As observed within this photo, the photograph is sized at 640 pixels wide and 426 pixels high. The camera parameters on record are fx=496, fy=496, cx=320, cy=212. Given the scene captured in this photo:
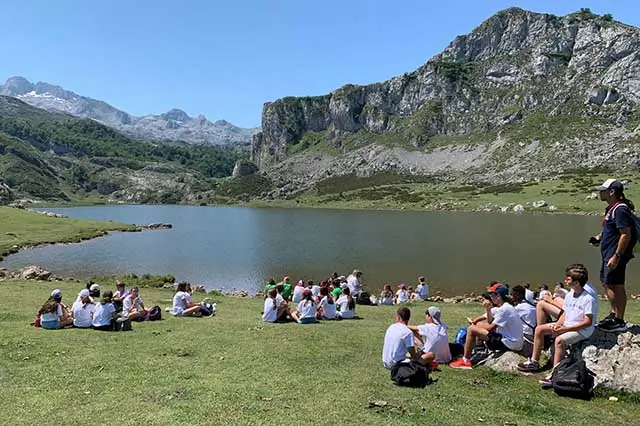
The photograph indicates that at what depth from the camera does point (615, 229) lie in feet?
42.5

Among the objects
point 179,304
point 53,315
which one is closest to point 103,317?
point 53,315

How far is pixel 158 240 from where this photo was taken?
8756cm

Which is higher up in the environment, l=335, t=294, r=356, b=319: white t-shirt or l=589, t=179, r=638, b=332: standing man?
l=589, t=179, r=638, b=332: standing man

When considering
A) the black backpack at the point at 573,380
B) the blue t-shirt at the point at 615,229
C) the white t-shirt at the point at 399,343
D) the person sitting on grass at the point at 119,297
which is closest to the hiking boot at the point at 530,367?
the black backpack at the point at 573,380

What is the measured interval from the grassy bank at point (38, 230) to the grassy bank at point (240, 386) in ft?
176

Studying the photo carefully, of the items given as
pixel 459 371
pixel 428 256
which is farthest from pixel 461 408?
pixel 428 256

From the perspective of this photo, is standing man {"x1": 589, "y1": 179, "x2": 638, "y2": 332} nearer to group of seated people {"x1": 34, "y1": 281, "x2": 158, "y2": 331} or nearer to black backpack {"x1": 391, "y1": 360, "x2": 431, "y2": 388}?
black backpack {"x1": 391, "y1": 360, "x2": 431, "y2": 388}

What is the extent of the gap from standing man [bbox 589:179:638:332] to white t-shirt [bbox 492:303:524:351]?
211 centimetres

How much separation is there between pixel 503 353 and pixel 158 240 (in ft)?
264

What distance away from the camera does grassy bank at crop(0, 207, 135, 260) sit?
70812 millimetres

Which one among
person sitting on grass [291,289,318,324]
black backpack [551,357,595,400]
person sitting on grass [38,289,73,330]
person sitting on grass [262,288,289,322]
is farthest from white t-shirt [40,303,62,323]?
black backpack [551,357,595,400]

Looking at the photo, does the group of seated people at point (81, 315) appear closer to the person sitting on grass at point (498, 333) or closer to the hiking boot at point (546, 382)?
the person sitting on grass at point (498, 333)

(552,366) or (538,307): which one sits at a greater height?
(538,307)

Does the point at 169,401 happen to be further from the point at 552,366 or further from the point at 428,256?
the point at 428,256
